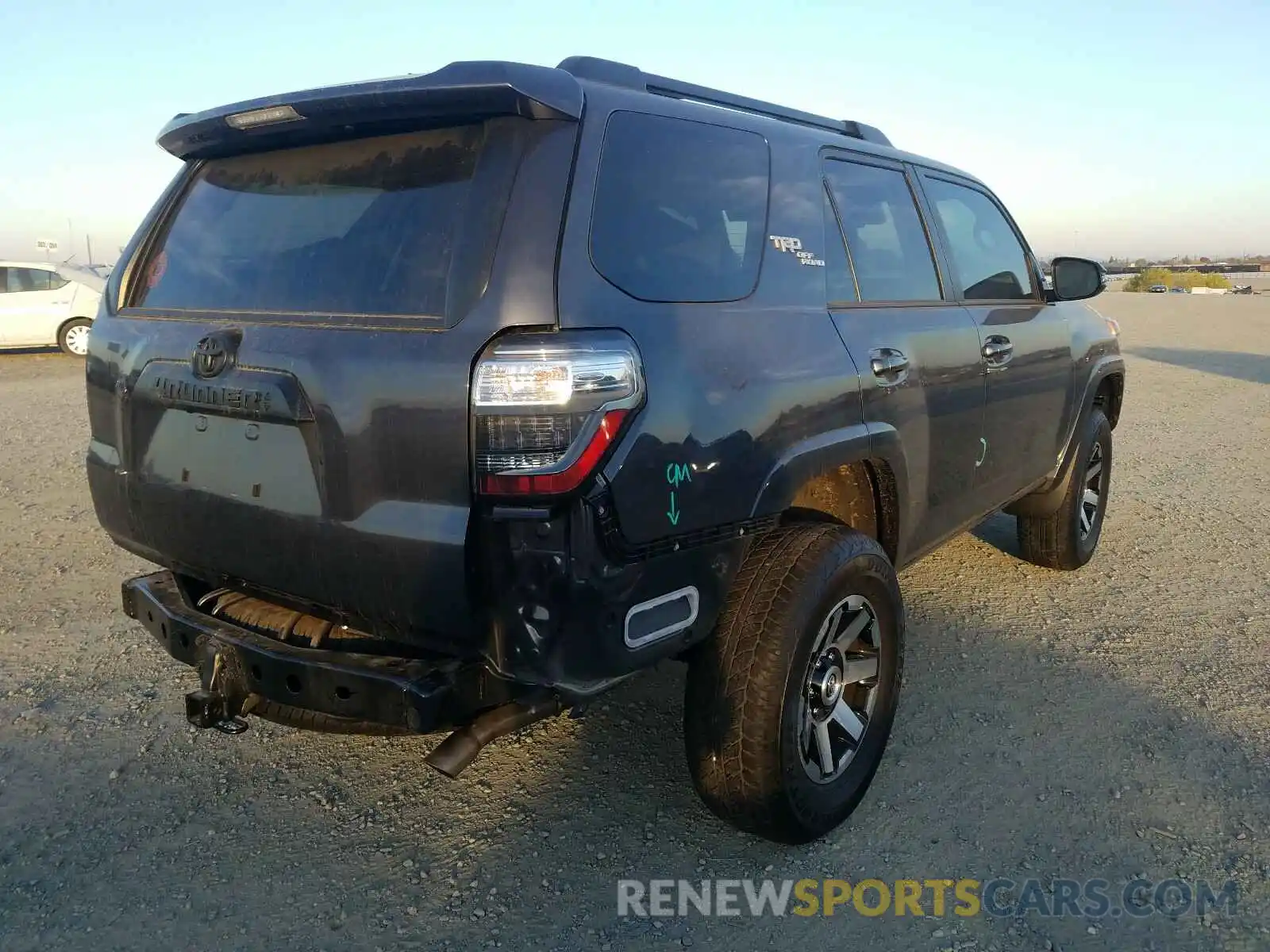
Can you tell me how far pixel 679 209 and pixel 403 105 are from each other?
708 mm

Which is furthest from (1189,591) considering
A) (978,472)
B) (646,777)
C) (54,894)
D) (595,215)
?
(54,894)

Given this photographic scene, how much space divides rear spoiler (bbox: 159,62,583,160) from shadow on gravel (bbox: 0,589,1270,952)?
193 centimetres

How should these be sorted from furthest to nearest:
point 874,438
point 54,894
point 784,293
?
point 874,438 → point 784,293 → point 54,894

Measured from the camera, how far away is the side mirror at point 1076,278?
14.7ft

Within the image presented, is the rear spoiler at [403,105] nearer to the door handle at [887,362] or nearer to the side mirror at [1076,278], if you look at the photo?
the door handle at [887,362]

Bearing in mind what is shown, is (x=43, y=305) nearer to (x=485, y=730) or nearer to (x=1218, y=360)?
(x=485, y=730)

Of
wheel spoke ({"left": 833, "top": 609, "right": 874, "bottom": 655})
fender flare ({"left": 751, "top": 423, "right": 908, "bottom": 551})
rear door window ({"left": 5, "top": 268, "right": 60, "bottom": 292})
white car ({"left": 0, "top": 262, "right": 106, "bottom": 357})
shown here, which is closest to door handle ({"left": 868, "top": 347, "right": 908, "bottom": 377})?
fender flare ({"left": 751, "top": 423, "right": 908, "bottom": 551})

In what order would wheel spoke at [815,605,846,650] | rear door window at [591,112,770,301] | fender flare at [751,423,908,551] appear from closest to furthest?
rear door window at [591,112,770,301], fender flare at [751,423,908,551], wheel spoke at [815,605,846,650]

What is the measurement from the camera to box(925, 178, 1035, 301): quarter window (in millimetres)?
3980

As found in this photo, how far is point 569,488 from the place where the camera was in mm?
2076

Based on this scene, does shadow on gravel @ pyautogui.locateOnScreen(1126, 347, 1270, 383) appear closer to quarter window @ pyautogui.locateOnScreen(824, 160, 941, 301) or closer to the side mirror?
the side mirror

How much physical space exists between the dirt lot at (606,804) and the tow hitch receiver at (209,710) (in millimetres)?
432

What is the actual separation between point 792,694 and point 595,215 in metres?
1.32

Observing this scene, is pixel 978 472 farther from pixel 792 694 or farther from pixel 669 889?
pixel 669 889
